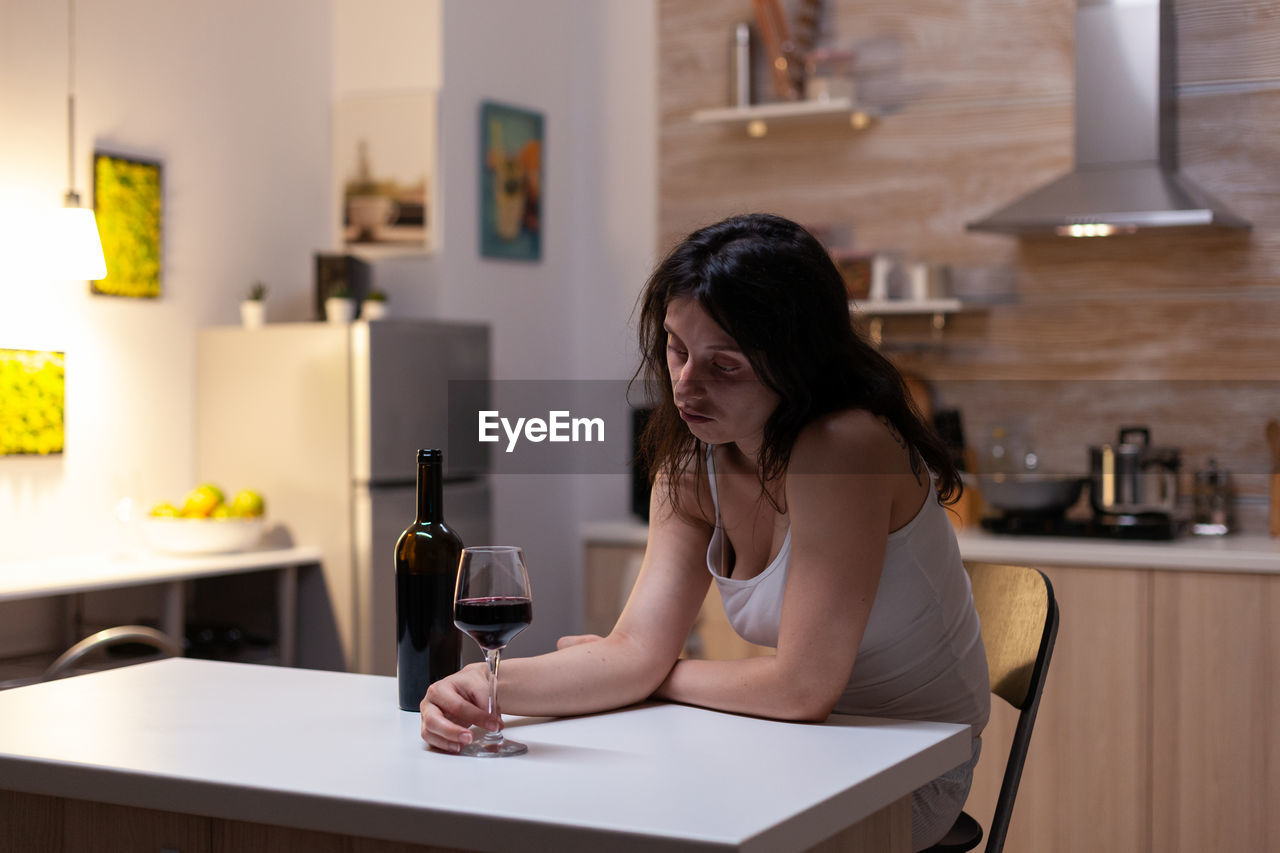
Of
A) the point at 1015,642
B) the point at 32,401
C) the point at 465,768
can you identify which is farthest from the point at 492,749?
the point at 32,401

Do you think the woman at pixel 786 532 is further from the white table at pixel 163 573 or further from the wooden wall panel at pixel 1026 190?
the wooden wall panel at pixel 1026 190

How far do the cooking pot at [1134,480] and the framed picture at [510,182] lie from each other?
6.40ft

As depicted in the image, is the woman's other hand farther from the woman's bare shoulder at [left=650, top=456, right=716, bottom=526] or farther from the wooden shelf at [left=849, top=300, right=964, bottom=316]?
the wooden shelf at [left=849, top=300, right=964, bottom=316]

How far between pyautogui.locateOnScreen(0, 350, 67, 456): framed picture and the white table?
296mm

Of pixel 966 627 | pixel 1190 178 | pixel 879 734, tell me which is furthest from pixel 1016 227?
pixel 879 734

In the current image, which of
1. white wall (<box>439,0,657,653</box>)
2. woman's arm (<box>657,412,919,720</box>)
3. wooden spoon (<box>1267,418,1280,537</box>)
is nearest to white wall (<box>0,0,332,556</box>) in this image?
white wall (<box>439,0,657,653</box>)

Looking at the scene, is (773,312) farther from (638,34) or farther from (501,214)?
(638,34)

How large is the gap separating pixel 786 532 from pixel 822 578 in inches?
5.7

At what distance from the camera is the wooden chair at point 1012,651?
5.54 feet

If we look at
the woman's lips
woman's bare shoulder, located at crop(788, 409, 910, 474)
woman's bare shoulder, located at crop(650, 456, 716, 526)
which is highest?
the woman's lips

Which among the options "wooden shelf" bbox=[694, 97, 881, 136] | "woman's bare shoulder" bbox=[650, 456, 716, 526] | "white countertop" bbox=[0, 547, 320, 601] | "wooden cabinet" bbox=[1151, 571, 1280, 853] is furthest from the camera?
"wooden shelf" bbox=[694, 97, 881, 136]

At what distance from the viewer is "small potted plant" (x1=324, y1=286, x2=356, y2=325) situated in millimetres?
3816

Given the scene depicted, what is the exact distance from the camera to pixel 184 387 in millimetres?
3902

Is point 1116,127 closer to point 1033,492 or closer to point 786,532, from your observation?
point 1033,492
